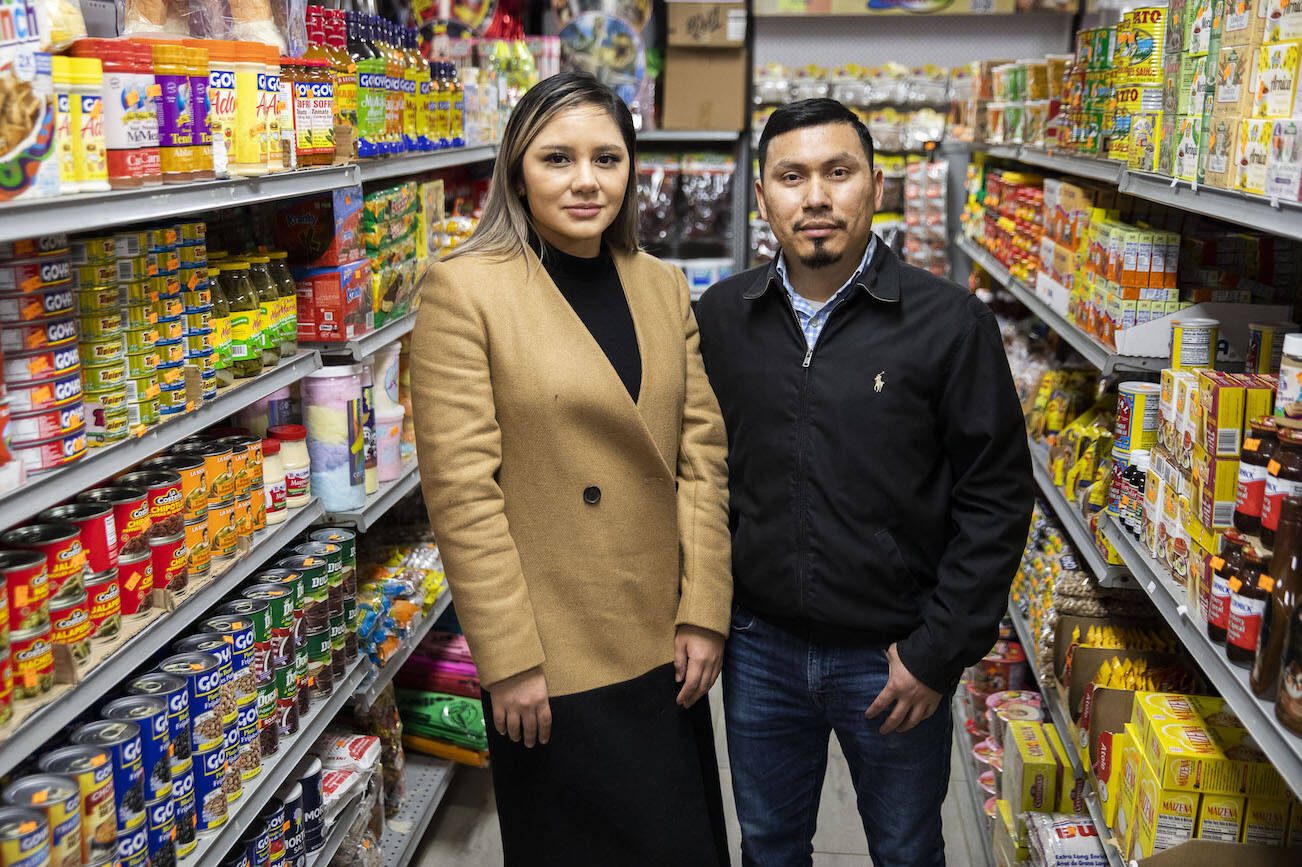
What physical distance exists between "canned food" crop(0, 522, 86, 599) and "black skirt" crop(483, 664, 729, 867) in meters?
0.70

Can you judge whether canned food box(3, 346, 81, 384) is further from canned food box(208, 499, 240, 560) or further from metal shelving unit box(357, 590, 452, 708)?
metal shelving unit box(357, 590, 452, 708)

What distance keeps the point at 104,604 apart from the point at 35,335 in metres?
0.43

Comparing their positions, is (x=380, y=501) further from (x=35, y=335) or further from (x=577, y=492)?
(x=35, y=335)

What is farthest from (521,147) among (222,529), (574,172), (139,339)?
(222,529)

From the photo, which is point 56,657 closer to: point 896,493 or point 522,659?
point 522,659

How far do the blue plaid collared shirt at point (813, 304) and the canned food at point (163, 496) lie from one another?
1.14 metres

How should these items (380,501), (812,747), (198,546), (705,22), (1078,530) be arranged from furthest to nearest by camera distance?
(705,22) < (380,501) < (1078,530) < (812,747) < (198,546)

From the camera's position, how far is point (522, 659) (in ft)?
6.24

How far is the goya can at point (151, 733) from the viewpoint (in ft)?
Answer: 5.95

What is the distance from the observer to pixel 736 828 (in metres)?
3.37

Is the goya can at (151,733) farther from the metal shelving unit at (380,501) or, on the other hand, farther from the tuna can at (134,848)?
the metal shelving unit at (380,501)

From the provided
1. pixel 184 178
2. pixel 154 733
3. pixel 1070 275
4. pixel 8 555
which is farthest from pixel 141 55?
pixel 1070 275

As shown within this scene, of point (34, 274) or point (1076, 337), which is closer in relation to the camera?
point (34, 274)

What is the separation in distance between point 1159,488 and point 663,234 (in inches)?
159
